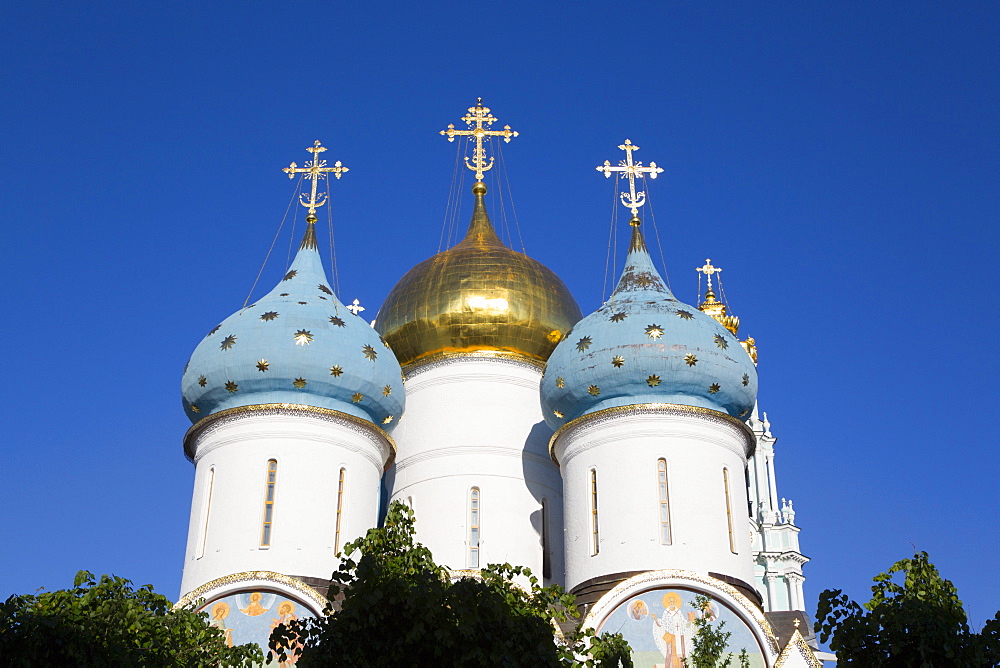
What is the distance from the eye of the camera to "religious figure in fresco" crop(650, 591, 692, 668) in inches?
627

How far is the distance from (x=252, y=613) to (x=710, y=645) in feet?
18.4

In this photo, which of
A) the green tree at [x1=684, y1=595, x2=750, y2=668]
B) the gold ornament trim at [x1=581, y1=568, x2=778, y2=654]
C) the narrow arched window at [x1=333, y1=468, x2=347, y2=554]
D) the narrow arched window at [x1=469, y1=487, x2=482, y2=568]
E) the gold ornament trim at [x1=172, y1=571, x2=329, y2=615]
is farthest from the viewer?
the narrow arched window at [x1=469, y1=487, x2=482, y2=568]

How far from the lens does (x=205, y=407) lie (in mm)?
18344

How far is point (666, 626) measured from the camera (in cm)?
1612

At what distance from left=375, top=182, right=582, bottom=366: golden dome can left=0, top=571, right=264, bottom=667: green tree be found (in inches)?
336

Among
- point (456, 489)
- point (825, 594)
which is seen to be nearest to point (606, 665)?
point (825, 594)

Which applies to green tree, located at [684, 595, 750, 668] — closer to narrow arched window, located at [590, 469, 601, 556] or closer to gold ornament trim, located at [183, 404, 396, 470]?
narrow arched window, located at [590, 469, 601, 556]

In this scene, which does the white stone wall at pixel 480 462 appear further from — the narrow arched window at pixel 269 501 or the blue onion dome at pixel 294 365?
the narrow arched window at pixel 269 501

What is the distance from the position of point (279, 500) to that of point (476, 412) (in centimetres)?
429

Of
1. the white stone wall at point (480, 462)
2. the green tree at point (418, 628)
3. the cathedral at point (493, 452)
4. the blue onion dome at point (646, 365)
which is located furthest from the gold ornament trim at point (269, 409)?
the green tree at point (418, 628)

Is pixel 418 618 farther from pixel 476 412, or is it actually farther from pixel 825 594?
pixel 476 412

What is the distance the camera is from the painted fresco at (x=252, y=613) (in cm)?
1603

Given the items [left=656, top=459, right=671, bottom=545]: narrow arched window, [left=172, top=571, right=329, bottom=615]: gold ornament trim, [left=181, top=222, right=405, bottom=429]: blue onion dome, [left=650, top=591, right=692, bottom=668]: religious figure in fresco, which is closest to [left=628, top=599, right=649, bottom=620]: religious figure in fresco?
[left=650, top=591, right=692, bottom=668]: religious figure in fresco

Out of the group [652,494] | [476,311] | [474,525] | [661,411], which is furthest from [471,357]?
[652,494]
